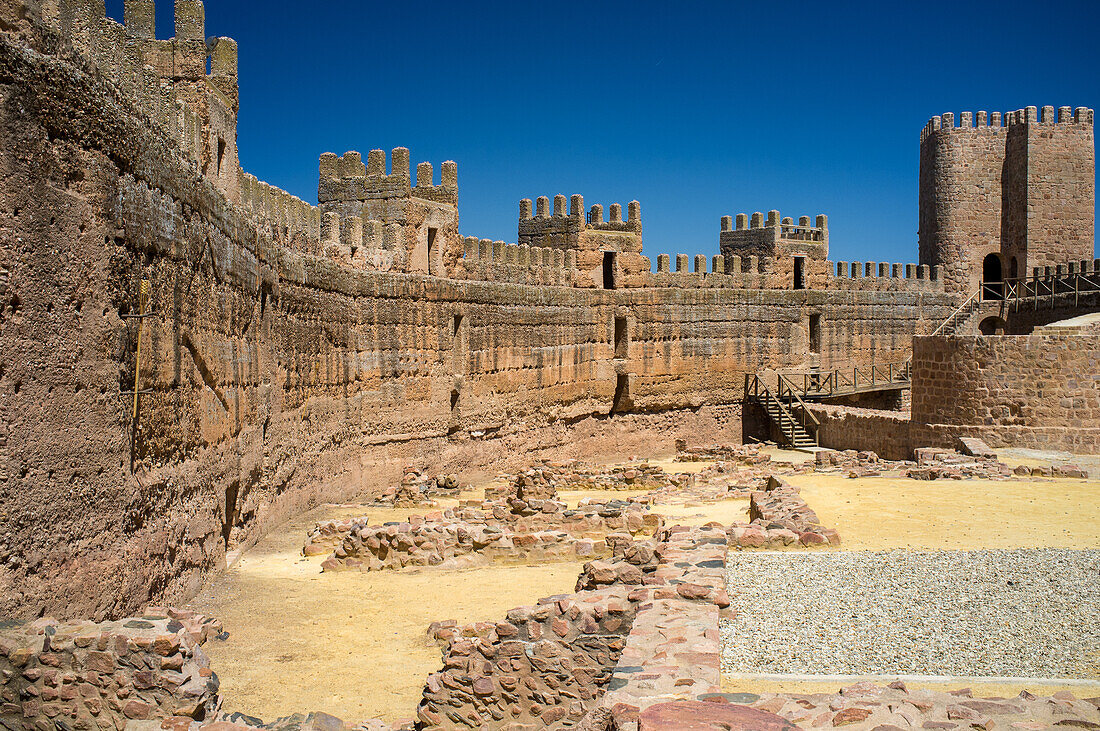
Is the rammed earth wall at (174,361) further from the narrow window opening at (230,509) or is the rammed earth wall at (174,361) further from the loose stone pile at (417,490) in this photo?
the loose stone pile at (417,490)

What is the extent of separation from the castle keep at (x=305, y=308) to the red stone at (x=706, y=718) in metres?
3.64

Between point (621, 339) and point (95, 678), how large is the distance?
18.8 metres

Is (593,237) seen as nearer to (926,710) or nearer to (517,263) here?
(517,263)

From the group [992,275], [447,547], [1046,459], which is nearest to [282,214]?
[447,547]

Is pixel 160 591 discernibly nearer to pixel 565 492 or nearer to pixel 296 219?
pixel 296 219

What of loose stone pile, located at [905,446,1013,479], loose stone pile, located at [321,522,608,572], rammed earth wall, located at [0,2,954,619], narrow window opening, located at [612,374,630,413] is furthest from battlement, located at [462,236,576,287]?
loose stone pile, located at [905,446,1013,479]

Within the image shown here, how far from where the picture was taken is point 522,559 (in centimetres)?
1081

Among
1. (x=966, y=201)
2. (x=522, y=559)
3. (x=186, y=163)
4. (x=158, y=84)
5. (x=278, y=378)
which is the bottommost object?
(x=522, y=559)

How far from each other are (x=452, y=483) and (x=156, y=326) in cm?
903

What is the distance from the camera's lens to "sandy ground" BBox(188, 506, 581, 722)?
6879 millimetres

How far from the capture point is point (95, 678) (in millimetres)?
5328

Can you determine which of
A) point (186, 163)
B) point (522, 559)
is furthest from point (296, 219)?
point (522, 559)

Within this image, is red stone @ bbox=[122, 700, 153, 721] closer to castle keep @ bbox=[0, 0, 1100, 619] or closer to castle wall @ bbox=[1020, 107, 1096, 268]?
castle keep @ bbox=[0, 0, 1100, 619]

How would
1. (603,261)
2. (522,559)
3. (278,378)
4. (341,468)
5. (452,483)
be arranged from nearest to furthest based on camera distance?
(522,559) < (278,378) < (341,468) < (452,483) < (603,261)
